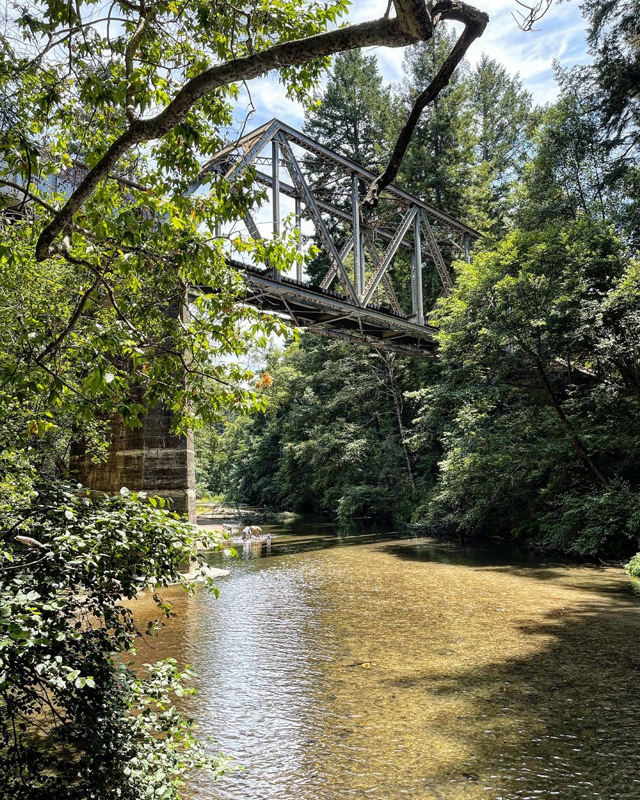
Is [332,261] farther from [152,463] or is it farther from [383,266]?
[152,463]

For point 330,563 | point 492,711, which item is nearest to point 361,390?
point 330,563

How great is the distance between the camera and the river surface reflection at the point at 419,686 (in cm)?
343

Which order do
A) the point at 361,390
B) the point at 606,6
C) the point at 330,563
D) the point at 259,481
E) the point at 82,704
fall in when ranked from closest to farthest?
the point at 82,704
the point at 330,563
the point at 606,6
the point at 361,390
the point at 259,481

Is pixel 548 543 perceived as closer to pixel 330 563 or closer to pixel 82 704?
pixel 330 563

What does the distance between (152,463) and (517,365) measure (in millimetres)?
9389

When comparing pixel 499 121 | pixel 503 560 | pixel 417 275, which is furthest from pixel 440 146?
pixel 503 560

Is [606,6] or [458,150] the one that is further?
[458,150]

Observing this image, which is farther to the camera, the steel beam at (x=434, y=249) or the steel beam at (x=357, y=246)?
the steel beam at (x=434, y=249)

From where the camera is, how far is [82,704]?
7.70 ft

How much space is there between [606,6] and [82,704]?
23.1 meters

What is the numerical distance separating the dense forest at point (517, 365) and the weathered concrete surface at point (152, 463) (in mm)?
1064

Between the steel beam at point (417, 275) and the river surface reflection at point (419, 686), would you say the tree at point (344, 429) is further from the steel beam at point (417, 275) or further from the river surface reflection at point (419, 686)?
the river surface reflection at point (419, 686)

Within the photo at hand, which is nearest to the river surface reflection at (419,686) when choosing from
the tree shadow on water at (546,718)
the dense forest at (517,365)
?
the tree shadow on water at (546,718)

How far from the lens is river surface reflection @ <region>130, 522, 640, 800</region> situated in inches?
135
